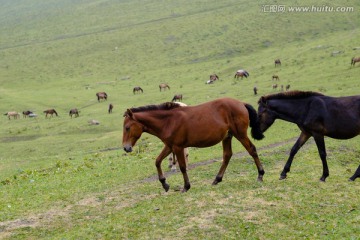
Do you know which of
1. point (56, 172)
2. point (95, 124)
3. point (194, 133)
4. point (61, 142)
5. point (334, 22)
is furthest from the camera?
point (334, 22)

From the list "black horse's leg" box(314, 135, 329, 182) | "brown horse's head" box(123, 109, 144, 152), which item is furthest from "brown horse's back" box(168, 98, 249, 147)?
"black horse's leg" box(314, 135, 329, 182)

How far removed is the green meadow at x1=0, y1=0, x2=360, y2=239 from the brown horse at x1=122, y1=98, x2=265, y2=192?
1322 mm

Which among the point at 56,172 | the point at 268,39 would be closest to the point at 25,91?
the point at 268,39

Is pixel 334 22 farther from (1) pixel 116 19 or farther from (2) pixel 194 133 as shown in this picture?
(2) pixel 194 133

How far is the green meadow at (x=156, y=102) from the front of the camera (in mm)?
11695

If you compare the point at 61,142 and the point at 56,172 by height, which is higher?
the point at 56,172

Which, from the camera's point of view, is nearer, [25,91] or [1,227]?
[1,227]

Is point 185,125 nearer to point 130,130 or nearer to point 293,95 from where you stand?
point 130,130

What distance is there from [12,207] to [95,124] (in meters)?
26.4

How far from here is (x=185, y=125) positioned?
13711mm

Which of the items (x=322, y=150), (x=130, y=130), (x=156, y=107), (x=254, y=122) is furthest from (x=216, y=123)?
(x=322, y=150)

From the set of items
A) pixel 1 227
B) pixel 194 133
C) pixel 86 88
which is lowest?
pixel 86 88

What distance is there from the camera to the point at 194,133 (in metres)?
13.8

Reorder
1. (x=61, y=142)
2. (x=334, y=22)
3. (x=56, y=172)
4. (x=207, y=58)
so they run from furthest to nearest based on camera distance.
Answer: (x=334, y=22), (x=207, y=58), (x=61, y=142), (x=56, y=172)
